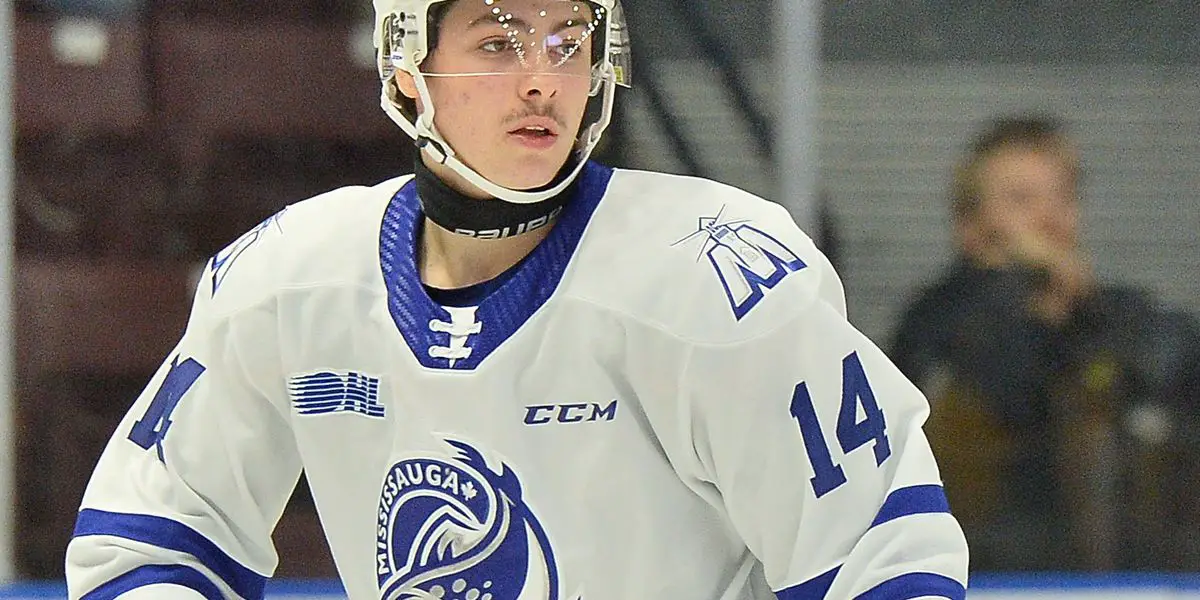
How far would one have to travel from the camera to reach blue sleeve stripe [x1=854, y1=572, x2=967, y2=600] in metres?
1.30

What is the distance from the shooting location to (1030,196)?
2.88 m

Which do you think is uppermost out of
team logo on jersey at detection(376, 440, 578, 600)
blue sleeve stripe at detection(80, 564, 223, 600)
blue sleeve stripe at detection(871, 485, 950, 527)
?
blue sleeve stripe at detection(871, 485, 950, 527)

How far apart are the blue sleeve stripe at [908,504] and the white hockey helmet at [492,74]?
0.35 m

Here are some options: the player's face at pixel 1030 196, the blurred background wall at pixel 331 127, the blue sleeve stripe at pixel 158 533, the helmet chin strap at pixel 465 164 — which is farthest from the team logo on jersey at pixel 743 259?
the player's face at pixel 1030 196

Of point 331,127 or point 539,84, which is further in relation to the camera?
point 331,127

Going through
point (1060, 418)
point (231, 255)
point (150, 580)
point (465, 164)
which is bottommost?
point (1060, 418)

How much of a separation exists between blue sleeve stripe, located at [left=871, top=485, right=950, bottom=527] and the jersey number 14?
29 mm

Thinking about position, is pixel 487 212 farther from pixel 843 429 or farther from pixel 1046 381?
pixel 1046 381

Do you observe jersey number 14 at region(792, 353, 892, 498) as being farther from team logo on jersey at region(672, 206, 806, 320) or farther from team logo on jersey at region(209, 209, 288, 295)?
team logo on jersey at region(209, 209, 288, 295)

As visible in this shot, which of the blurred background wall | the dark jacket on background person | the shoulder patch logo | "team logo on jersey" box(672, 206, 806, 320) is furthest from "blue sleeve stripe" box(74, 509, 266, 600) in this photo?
the dark jacket on background person

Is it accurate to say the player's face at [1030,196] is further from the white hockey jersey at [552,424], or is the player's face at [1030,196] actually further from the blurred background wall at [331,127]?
the white hockey jersey at [552,424]

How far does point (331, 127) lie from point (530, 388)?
1.57 meters

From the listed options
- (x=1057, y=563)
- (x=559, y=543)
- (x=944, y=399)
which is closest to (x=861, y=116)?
(x=944, y=399)

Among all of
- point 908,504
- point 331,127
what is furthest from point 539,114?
point 331,127
